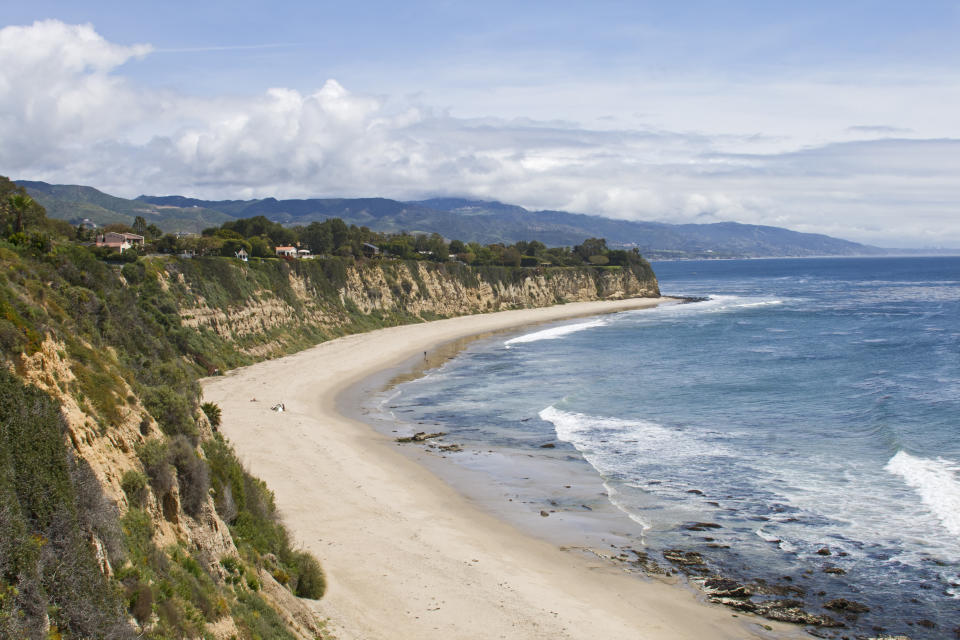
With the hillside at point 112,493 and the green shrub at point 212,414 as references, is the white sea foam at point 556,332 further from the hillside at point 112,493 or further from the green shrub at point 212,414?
the hillside at point 112,493

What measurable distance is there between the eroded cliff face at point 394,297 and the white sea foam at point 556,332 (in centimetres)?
1641

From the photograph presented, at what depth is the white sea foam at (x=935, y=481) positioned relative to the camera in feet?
75.9

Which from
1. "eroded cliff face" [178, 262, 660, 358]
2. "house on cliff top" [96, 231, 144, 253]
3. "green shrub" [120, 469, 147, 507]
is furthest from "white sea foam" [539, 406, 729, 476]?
"house on cliff top" [96, 231, 144, 253]

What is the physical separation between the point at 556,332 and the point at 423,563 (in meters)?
62.6

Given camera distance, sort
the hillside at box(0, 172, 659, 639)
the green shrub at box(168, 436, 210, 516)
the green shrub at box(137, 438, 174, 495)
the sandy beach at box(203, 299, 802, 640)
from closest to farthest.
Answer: the hillside at box(0, 172, 659, 639) → the green shrub at box(137, 438, 174, 495) → the green shrub at box(168, 436, 210, 516) → the sandy beach at box(203, 299, 802, 640)

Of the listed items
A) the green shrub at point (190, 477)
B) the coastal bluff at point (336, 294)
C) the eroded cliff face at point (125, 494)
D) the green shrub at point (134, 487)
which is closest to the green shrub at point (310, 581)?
the eroded cliff face at point (125, 494)

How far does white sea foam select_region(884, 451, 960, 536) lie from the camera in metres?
23.1

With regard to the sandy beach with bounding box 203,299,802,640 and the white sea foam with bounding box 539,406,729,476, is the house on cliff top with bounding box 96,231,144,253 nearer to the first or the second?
the sandy beach with bounding box 203,299,802,640

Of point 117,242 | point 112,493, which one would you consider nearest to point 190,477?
point 112,493

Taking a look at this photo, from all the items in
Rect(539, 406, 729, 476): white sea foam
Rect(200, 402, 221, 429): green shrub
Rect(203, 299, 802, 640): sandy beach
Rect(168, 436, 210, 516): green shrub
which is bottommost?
Rect(203, 299, 802, 640): sandy beach

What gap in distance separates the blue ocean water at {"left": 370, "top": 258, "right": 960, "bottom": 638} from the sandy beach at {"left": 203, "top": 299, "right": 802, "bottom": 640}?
308 cm

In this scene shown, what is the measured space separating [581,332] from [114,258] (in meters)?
47.3

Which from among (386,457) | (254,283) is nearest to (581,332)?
(254,283)

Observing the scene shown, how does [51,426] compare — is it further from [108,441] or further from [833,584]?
[833,584]
